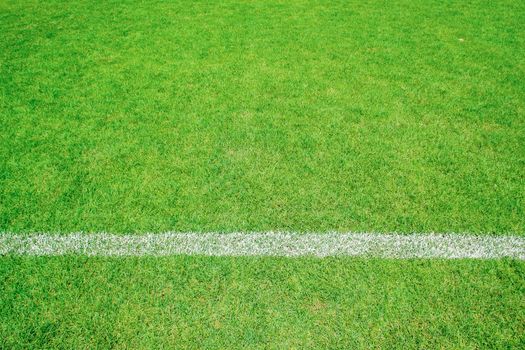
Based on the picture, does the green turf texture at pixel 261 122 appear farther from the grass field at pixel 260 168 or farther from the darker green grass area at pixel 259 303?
the darker green grass area at pixel 259 303

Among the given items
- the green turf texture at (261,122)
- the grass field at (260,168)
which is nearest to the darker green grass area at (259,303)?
the grass field at (260,168)

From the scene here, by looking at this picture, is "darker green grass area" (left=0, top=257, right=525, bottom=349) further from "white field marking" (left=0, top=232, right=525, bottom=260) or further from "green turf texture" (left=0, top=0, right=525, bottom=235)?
"green turf texture" (left=0, top=0, right=525, bottom=235)

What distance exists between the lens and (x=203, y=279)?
253cm

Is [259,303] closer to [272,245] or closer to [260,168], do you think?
[272,245]

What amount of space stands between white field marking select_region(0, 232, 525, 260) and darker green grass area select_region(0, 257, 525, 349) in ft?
0.19

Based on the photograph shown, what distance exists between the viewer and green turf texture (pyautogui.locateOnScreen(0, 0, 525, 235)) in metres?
2.96

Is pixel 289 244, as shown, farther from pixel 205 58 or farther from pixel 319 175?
pixel 205 58

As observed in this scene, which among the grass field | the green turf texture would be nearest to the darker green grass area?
the grass field

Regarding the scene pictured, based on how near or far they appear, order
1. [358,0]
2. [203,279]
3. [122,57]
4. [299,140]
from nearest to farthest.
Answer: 1. [203,279]
2. [299,140]
3. [122,57]
4. [358,0]

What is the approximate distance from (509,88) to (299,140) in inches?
89.1

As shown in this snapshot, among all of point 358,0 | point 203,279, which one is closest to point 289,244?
point 203,279

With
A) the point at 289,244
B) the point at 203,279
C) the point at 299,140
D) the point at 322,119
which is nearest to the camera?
the point at 203,279

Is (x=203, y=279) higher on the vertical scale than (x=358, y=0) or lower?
lower

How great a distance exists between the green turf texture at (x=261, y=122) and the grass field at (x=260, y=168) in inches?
0.7
